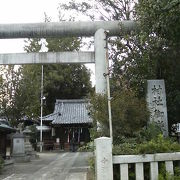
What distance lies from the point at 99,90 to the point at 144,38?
2.52 m

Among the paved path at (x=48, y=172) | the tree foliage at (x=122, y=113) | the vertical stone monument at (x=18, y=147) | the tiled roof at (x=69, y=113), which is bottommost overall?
the paved path at (x=48, y=172)

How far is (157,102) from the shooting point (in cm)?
1245

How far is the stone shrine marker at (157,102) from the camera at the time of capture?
1230 cm

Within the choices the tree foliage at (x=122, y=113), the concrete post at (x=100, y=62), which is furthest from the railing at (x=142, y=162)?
the concrete post at (x=100, y=62)

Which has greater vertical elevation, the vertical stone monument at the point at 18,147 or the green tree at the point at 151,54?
the green tree at the point at 151,54

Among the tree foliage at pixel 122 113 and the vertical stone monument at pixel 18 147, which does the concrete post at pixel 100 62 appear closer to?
the tree foliage at pixel 122 113

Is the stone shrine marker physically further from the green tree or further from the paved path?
the paved path

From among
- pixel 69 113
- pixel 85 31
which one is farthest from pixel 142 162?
pixel 69 113

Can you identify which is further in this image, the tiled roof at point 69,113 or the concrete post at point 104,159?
the tiled roof at point 69,113

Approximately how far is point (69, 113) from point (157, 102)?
1153 inches

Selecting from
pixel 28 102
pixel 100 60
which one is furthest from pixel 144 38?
pixel 28 102

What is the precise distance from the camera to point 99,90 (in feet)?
42.2

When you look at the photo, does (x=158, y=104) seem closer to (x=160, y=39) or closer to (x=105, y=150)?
(x=160, y=39)

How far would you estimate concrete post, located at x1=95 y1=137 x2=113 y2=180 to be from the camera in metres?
5.88
